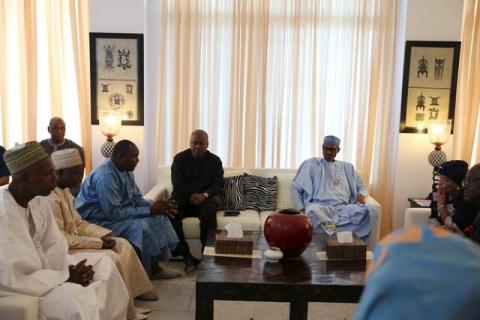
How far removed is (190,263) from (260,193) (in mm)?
1048

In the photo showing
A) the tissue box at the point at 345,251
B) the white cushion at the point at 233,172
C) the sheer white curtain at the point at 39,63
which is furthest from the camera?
the sheer white curtain at the point at 39,63

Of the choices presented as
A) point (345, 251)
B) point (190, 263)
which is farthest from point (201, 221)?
point (345, 251)

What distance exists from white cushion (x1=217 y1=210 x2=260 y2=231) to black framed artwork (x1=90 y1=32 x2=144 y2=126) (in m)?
1.57

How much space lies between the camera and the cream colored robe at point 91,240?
2.94 meters

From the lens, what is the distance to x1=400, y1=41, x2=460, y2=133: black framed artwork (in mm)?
4949

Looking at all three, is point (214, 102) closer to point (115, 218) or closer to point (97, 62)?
point (97, 62)

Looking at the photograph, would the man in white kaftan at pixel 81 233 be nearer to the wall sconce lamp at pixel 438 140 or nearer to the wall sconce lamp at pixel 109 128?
the wall sconce lamp at pixel 109 128

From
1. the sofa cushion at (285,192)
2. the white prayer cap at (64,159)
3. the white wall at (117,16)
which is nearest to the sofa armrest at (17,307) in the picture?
the white prayer cap at (64,159)

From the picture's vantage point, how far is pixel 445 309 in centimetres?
52

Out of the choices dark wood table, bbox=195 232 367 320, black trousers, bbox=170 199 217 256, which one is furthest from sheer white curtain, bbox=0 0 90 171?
dark wood table, bbox=195 232 367 320

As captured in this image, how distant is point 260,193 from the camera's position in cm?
466

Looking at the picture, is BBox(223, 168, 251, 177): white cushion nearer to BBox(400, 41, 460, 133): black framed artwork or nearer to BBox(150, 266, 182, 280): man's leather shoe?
BBox(150, 266, 182, 280): man's leather shoe

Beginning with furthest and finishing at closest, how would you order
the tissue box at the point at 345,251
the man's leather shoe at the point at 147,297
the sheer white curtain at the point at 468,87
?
the sheer white curtain at the point at 468,87 < the man's leather shoe at the point at 147,297 < the tissue box at the point at 345,251

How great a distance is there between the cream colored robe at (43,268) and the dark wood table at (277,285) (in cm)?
56
